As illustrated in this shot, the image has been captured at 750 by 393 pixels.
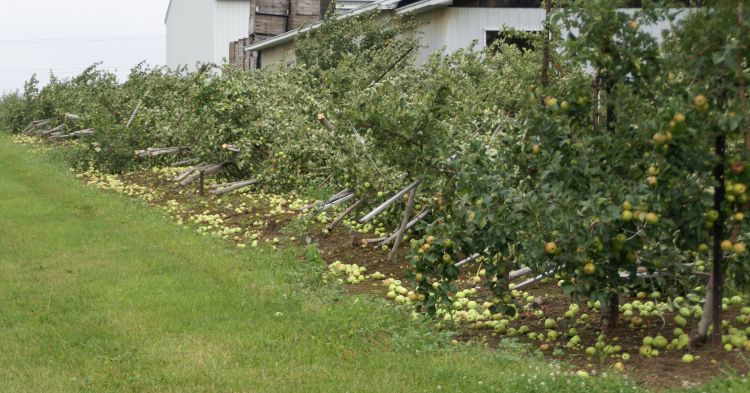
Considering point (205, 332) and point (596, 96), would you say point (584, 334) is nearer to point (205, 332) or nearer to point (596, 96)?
point (596, 96)

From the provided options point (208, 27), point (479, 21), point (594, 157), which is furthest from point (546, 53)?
point (208, 27)

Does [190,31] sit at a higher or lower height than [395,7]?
higher

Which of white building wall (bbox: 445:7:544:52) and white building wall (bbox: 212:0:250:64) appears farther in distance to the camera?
white building wall (bbox: 212:0:250:64)

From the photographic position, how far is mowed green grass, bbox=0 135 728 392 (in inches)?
203

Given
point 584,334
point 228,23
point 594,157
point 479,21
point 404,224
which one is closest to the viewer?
point 594,157

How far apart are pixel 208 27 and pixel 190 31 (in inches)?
156

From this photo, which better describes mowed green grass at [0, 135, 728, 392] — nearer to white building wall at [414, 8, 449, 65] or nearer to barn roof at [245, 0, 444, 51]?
barn roof at [245, 0, 444, 51]

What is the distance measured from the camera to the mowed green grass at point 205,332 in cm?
516

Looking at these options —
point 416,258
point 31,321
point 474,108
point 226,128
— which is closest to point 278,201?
point 226,128

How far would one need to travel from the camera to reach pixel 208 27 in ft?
121

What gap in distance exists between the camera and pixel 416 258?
19.2ft

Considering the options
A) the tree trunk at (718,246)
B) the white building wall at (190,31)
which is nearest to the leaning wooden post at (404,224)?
the tree trunk at (718,246)

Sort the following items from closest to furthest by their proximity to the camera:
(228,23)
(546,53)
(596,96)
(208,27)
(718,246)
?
(718,246), (596,96), (546,53), (228,23), (208,27)

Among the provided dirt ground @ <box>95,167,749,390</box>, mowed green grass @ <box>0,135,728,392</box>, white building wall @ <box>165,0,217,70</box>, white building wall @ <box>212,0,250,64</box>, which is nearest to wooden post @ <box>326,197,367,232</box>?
dirt ground @ <box>95,167,749,390</box>
